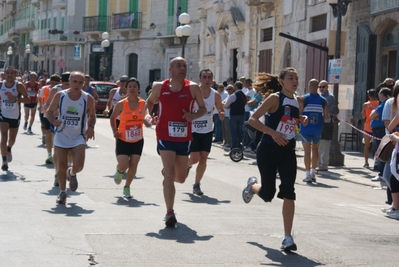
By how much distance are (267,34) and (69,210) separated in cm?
2260

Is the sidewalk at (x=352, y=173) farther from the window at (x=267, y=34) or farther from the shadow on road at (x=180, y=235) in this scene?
the window at (x=267, y=34)

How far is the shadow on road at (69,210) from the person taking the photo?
9613 mm

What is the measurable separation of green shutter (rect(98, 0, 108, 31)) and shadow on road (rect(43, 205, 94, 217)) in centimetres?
4459

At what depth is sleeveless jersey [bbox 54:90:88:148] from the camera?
1053cm

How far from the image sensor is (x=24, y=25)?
80.7 m

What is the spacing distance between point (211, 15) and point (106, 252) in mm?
31676

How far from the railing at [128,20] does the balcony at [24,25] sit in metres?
28.0

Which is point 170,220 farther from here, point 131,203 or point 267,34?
point 267,34

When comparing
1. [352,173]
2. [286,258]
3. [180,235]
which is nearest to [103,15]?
[352,173]

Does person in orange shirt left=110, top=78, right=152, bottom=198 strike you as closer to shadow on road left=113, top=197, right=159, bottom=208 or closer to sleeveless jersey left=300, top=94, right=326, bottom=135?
shadow on road left=113, top=197, right=159, bottom=208

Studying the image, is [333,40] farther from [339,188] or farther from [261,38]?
[261,38]

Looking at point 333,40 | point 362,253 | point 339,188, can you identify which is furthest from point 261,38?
point 362,253

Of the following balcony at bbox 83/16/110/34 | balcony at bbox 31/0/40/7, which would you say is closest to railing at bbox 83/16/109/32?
balcony at bbox 83/16/110/34

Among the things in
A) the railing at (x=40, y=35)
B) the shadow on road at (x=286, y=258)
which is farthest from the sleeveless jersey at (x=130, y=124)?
the railing at (x=40, y=35)
